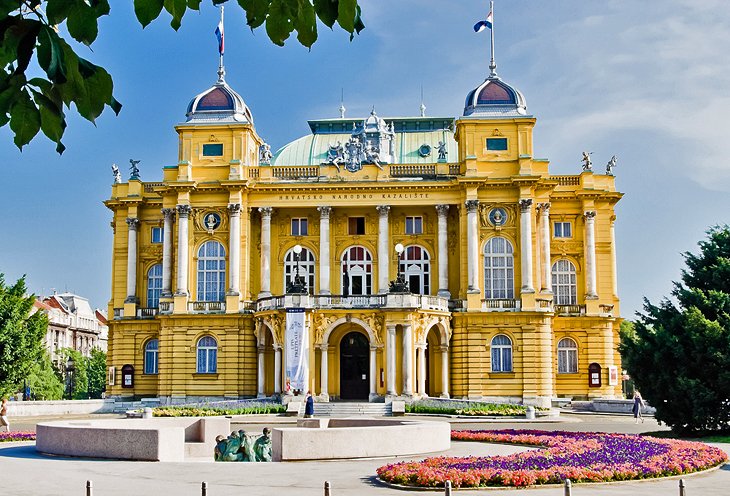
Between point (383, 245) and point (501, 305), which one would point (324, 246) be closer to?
point (383, 245)

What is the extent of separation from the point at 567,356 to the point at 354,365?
15.6 meters

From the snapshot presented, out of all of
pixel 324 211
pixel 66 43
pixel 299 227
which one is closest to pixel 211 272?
pixel 299 227

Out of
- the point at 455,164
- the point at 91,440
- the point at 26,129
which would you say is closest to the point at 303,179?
the point at 455,164

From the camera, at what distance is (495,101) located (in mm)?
65188

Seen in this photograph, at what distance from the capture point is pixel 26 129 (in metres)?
5.16

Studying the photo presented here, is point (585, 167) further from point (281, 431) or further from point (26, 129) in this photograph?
point (26, 129)

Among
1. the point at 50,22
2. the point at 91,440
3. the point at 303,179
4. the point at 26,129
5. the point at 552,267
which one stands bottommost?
the point at 91,440

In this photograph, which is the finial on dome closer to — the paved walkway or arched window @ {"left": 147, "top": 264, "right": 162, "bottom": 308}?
arched window @ {"left": 147, "top": 264, "right": 162, "bottom": 308}

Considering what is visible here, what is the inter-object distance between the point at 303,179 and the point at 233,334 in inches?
466

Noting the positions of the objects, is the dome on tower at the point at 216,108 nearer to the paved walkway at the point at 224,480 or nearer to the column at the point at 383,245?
the column at the point at 383,245

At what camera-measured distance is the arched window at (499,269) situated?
207ft

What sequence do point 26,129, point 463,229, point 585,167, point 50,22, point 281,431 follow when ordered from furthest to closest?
point 585,167, point 463,229, point 281,431, point 26,129, point 50,22

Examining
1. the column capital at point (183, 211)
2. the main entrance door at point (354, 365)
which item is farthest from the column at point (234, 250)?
the main entrance door at point (354, 365)

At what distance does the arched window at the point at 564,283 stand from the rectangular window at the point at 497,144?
9.65m
